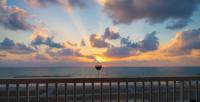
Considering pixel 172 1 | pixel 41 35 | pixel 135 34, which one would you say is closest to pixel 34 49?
pixel 41 35

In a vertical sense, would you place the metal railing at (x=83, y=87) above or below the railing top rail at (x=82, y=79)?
below

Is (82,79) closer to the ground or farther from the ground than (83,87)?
farther from the ground

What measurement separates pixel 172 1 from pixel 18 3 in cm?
494

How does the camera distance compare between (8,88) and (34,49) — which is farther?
(34,49)

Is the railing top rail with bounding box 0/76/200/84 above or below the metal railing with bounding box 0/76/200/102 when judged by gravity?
above

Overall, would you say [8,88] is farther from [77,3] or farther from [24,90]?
[77,3]

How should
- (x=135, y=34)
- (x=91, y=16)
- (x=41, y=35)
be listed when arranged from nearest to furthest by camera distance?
1. (x=91, y=16)
2. (x=135, y=34)
3. (x=41, y=35)

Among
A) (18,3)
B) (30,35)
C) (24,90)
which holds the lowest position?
(24,90)

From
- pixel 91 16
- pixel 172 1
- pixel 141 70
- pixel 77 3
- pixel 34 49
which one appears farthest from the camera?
pixel 141 70

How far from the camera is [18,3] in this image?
370 inches

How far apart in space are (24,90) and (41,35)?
10810 mm

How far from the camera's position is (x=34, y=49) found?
17016mm

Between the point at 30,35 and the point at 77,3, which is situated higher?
the point at 77,3

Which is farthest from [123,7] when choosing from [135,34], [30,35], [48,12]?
[30,35]
